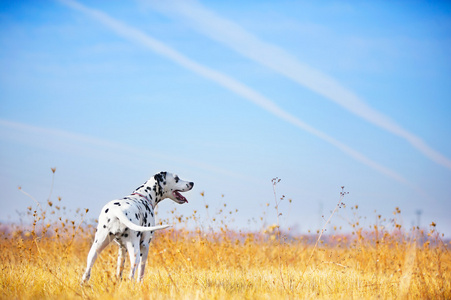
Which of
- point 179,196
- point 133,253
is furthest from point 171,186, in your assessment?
point 133,253

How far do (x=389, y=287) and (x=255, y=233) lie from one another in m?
4.19

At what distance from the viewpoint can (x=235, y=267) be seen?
887 centimetres

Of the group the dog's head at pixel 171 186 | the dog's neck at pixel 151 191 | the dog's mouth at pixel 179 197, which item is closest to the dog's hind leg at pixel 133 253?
the dog's neck at pixel 151 191

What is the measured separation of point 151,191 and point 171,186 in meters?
0.43

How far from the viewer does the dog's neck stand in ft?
22.9

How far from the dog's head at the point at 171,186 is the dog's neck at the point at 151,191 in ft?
0.08

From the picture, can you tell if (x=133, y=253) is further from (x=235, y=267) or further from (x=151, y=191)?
(x=235, y=267)

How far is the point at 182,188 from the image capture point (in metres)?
7.46

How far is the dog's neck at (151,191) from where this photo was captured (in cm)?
698

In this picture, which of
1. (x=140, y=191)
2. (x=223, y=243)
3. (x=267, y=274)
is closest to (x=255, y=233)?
(x=223, y=243)

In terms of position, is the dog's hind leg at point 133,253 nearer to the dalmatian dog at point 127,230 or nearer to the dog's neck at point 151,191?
the dalmatian dog at point 127,230

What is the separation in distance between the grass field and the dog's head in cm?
113

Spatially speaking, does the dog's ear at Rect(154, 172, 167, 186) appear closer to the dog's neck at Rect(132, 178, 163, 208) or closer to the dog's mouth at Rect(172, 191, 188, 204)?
the dog's neck at Rect(132, 178, 163, 208)

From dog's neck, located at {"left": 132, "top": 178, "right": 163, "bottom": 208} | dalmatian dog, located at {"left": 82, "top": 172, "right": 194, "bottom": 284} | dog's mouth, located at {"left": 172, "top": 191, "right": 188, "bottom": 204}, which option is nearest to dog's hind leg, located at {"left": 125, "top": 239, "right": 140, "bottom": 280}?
dalmatian dog, located at {"left": 82, "top": 172, "right": 194, "bottom": 284}
